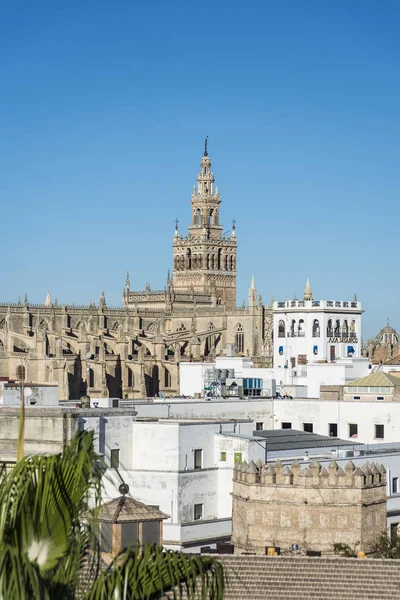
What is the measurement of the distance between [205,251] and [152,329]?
16573 mm

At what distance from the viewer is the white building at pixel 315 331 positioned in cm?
7494

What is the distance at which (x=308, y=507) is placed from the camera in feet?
118

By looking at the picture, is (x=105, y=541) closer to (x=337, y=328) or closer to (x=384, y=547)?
(x=384, y=547)

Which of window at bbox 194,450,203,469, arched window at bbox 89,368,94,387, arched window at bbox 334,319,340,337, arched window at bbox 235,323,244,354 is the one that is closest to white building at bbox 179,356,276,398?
arched window at bbox 334,319,340,337

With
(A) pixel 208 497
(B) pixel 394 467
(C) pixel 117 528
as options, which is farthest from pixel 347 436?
(C) pixel 117 528

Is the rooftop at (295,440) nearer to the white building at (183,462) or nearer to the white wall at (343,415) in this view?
the white wall at (343,415)

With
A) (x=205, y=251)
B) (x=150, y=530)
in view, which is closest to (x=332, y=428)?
(x=150, y=530)

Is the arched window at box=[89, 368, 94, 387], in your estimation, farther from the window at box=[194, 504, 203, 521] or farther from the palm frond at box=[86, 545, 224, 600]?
the palm frond at box=[86, 545, 224, 600]

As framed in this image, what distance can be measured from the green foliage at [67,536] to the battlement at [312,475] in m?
25.7

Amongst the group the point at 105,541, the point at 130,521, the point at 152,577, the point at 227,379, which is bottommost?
the point at 130,521

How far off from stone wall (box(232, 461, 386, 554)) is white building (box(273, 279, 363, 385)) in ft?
120

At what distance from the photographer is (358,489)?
117 ft

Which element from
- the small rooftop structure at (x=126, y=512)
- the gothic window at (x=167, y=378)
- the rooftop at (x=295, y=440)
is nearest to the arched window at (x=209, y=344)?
the gothic window at (x=167, y=378)

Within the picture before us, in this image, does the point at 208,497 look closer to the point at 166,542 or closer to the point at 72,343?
the point at 166,542
